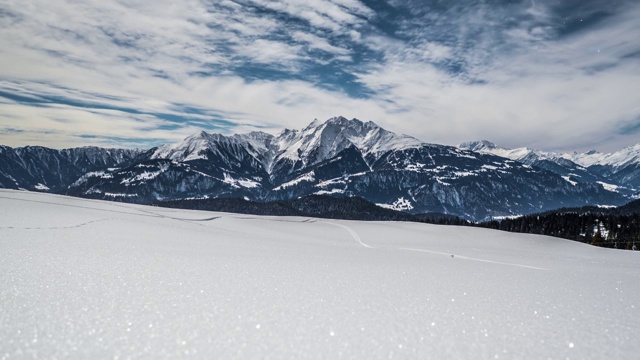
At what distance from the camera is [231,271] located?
10.3 meters

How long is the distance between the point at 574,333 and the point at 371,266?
285 inches

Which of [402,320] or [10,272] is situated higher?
[402,320]

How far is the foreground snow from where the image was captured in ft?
17.5

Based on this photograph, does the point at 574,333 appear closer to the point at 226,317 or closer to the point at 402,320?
the point at 402,320

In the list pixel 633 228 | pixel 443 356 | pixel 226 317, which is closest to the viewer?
pixel 443 356

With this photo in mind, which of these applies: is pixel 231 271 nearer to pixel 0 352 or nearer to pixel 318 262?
pixel 318 262

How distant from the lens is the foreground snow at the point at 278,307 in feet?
17.5

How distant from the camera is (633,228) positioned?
172625 millimetres

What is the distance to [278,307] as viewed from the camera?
720 cm

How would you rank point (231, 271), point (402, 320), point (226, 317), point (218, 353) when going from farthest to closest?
1. point (231, 271)
2. point (402, 320)
3. point (226, 317)
4. point (218, 353)

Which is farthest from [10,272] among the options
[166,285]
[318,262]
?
[318,262]

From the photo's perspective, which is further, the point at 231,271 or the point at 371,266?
the point at 371,266

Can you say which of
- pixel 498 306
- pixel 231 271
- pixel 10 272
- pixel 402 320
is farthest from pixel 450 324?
pixel 10 272

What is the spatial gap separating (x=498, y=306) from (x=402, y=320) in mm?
2895
